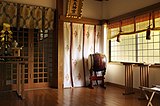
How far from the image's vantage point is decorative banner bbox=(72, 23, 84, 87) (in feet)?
19.1

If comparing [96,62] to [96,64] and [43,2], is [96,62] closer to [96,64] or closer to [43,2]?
[96,64]

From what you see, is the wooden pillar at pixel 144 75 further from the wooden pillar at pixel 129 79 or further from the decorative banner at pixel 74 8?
the decorative banner at pixel 74 8

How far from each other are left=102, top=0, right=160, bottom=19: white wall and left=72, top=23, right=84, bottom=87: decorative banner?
3.59 ft

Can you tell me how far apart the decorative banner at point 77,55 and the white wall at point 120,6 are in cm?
109

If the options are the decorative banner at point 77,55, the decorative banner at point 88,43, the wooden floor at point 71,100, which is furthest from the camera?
the decorative banner at point 88,43

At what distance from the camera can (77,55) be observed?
587cm

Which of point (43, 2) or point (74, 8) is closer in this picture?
point (43, 2)

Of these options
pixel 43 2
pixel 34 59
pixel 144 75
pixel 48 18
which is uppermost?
pixel 43 2

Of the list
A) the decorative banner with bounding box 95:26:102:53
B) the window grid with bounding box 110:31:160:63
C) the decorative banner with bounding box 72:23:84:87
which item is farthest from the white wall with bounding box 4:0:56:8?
the window grid with bounding box 110:31:160:63

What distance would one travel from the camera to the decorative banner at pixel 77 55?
5.83 meters

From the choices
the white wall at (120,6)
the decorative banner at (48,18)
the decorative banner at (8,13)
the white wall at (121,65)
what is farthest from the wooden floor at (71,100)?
the white wall at (120,6)

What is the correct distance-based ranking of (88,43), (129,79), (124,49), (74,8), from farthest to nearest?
(88,43)
(124,49)
(74,8)
(129,79)

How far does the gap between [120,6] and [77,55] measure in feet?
6.61

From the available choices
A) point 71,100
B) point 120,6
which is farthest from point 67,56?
point 120,6
